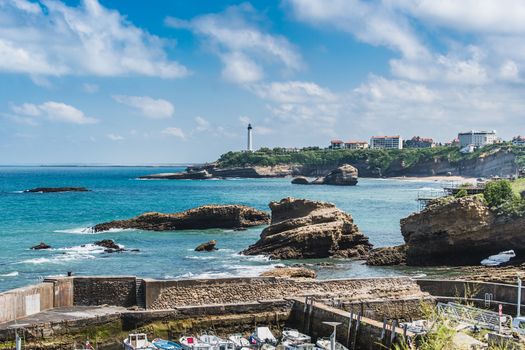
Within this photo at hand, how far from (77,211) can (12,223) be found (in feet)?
50.6

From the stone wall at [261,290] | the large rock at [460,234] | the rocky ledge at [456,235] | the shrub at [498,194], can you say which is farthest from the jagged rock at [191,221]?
the stone wall at [261,290]

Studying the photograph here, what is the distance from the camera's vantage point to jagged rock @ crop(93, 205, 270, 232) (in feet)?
206

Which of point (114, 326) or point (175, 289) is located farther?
point (175, 289)

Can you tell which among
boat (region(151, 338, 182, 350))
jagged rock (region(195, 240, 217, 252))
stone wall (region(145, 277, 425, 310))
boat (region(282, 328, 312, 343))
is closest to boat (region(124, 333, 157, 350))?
boat (region(151, 338, 182, 350))

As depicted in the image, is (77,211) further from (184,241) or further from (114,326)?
(114,326)

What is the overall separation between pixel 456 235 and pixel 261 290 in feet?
62.1

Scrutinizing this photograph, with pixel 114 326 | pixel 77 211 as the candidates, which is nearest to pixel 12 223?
pixel 77 211

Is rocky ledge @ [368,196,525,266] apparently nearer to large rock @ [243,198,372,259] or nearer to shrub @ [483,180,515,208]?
shrub @ [483,180,515,208]

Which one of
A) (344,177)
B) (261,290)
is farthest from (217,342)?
(344,177)

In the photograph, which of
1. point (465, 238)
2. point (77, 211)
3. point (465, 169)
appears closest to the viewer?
point (465, 238)

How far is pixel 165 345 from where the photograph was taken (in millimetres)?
20234

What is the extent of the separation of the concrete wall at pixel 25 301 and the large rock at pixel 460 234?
24679mm

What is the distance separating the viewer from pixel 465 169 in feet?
609

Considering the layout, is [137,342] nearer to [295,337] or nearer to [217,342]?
[217,342]
